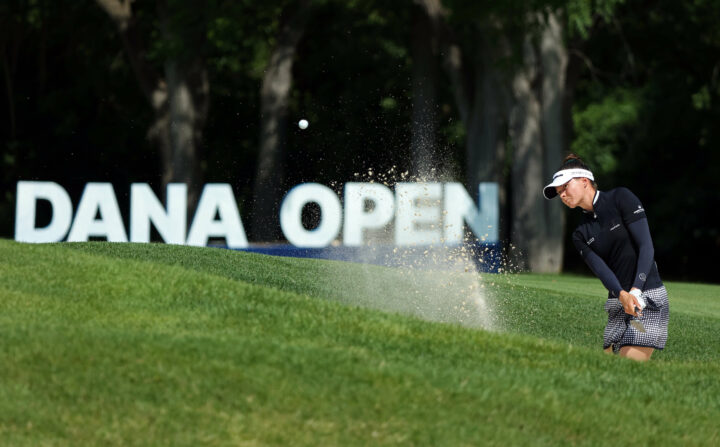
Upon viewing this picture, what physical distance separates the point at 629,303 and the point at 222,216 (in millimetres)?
15720

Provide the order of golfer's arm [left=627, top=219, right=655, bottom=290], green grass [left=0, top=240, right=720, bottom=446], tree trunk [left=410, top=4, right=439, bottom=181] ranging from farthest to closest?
1. tree trunk [left=410, top=4, right=439, bottom=181]
2. golfer's arm [left=627, top=219, right=655, bottom=290]
3. green grass [left=0, top=240, right=720, bottom=446]

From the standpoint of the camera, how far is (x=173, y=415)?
6.80m

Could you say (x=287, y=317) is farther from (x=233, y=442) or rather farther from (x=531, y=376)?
(x=233, y=442)

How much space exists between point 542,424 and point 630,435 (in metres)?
0.59

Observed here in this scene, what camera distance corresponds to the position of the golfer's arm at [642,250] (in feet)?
28.1

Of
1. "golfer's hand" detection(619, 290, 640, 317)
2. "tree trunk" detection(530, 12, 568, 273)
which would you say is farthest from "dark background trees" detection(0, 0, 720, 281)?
"golfer's hand" detection(619, 290, 640, 317)

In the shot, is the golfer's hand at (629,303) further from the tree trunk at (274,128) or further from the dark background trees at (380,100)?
the tree trunk at (274,128)

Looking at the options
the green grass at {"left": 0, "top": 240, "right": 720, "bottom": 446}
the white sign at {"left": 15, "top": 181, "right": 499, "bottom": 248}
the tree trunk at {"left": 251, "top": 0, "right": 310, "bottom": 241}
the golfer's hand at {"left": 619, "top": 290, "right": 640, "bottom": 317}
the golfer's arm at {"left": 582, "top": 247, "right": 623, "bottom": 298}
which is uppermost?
the tree trunk at {"left": 251, "top": 0, "right": 310, "bottom": 241}

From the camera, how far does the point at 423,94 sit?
Result: 106ft

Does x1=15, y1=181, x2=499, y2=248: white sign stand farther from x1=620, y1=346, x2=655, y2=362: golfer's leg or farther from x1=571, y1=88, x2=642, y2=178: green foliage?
x1=620, y1=346, x2=655, y2=362: golfer's leg

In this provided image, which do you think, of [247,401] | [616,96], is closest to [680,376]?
[247,401]

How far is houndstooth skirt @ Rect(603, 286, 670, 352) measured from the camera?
29.2 feet

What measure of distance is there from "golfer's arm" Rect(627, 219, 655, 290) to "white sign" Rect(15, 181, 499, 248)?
14.7m

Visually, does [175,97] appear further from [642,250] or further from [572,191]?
[642,250]
